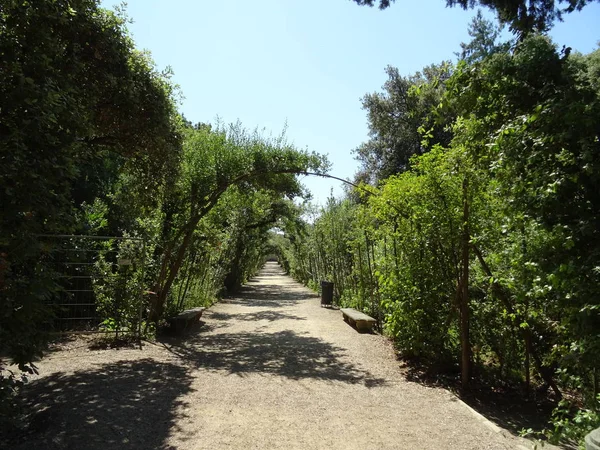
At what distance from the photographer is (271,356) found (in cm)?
746

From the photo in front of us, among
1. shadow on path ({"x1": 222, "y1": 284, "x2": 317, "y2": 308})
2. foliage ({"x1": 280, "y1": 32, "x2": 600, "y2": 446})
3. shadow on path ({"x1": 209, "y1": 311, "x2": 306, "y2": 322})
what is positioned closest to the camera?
foliage ({"x1": 280, "y1": 32, "x2": 600, "y2": 446})

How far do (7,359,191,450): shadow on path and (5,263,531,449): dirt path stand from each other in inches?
0.4

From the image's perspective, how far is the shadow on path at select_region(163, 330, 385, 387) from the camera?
636 cm

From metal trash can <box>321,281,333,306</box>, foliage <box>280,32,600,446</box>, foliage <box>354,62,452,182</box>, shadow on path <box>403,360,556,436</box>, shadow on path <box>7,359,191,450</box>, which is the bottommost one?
shadow on path <box>7,359,191,450</box>

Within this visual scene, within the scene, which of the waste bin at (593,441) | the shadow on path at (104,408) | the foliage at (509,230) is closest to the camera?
the waste bin at (593,441)

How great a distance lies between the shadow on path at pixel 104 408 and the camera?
12.0 feet

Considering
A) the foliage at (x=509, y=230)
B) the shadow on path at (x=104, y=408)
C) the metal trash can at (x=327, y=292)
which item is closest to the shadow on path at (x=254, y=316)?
the metal trash can at (x=327, y=292)

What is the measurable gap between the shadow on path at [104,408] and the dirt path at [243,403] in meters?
0.01

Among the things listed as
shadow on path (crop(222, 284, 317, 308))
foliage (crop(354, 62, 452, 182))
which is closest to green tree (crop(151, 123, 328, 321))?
shadow on path (crop(222, 284, 317, 308))

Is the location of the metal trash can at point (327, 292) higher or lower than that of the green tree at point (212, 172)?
lower

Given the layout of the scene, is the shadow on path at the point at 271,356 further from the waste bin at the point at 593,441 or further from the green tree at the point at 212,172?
the waste bin at the point at 593,441

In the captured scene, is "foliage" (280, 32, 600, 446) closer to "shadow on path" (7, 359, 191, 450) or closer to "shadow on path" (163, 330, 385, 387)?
"shadow on path" (163, 330, 385, 387)

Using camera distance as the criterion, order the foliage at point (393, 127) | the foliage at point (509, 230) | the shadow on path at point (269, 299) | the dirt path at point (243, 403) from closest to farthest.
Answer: the foliage at point (509, 230) < the dirt path at point (243, 403) < the shadow on path at point (269, 299) < the foliage at point (393, 127)

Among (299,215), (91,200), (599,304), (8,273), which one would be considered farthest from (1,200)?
(299,215)
